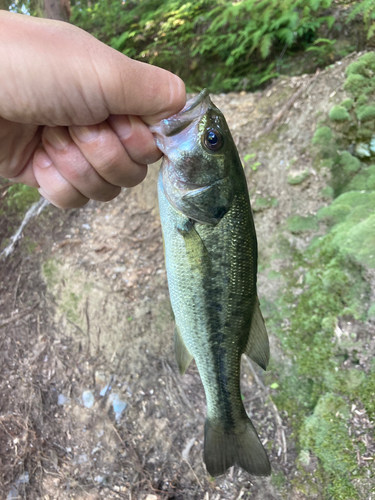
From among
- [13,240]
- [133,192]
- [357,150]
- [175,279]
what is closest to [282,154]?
[357,150]

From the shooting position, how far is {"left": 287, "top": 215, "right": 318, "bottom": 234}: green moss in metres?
3.31

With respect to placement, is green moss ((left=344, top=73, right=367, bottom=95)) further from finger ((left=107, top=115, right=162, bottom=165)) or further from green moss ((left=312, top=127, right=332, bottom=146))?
finger ((left=107, top=115, right=162, bottom=165))

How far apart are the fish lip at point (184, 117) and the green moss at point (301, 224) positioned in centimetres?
222

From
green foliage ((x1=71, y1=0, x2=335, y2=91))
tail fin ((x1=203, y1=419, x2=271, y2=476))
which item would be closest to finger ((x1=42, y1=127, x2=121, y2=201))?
tail fin ((x1=203, y1=419, x2=271, y2=476))

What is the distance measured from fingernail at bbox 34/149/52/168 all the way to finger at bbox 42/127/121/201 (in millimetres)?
52

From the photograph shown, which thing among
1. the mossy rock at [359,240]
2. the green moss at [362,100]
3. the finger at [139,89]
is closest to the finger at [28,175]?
the finger at [139,89]

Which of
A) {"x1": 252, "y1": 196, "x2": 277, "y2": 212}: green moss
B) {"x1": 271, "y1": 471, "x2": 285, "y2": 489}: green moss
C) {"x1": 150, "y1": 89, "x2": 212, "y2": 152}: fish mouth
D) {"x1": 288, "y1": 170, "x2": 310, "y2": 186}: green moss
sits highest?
{"x1": 150, "y1": 89, "x2": 212, "y2": 152}: fish mouth

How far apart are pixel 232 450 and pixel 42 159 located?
236 cm

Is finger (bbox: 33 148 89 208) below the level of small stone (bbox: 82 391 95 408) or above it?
above

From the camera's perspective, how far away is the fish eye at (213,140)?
1538 millimetres

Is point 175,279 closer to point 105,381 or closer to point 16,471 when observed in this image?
point 105,381

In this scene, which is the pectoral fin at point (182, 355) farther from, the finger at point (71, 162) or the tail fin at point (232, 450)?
the finger at point (71, 162)

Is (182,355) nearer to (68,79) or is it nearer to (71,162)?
(71,162)

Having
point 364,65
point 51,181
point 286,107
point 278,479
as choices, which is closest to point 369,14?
point 364,65
